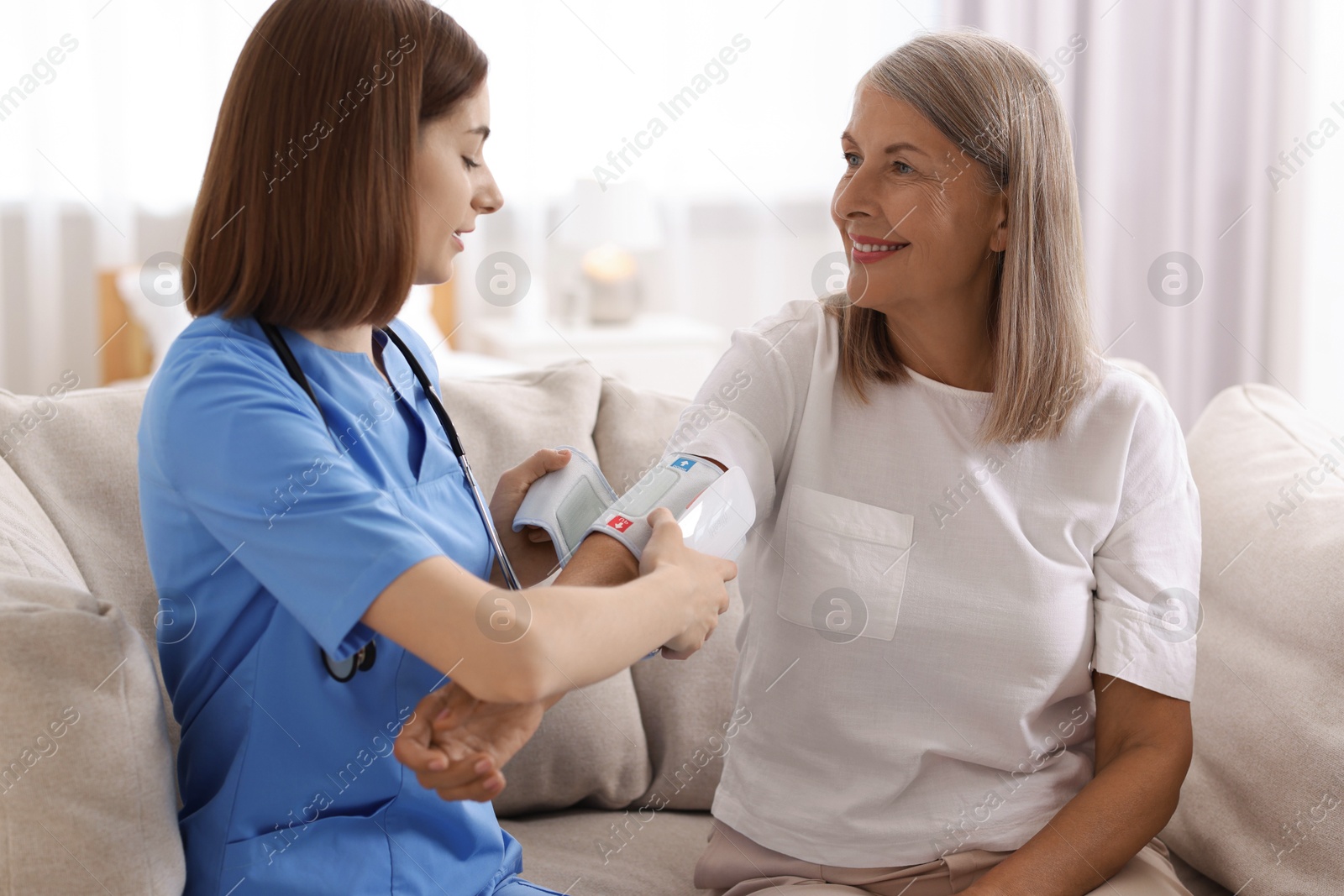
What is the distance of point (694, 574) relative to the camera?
1.01 meters

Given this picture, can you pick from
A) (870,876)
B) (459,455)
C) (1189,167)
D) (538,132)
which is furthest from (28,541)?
(1189,167)

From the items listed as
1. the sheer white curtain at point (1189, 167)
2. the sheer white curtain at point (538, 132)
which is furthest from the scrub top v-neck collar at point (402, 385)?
the sheer white curtain at point (1189, 167)

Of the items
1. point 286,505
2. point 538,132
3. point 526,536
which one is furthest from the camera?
point 538,132

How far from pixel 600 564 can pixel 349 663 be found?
0.84ft

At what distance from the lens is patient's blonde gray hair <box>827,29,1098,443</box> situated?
3.98 feet

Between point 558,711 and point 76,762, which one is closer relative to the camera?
point 76,762

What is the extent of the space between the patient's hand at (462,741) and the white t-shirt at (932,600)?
39 centimetres

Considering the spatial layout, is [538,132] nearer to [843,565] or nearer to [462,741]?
[843,565]

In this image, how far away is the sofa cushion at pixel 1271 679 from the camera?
4.02ft

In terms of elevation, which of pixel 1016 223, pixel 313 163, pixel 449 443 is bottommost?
pixel 449 443

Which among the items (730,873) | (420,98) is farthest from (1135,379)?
(420,98)

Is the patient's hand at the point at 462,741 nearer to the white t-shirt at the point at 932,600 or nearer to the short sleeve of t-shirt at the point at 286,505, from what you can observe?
the short sleeve of t-shirt at the point at 286,505

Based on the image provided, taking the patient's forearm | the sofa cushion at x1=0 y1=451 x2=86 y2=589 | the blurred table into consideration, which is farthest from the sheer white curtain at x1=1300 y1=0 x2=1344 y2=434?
the sofa cushion at x1=0 y1=451 x2=86 y2=589

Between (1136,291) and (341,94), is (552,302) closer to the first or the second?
(1136,291)
